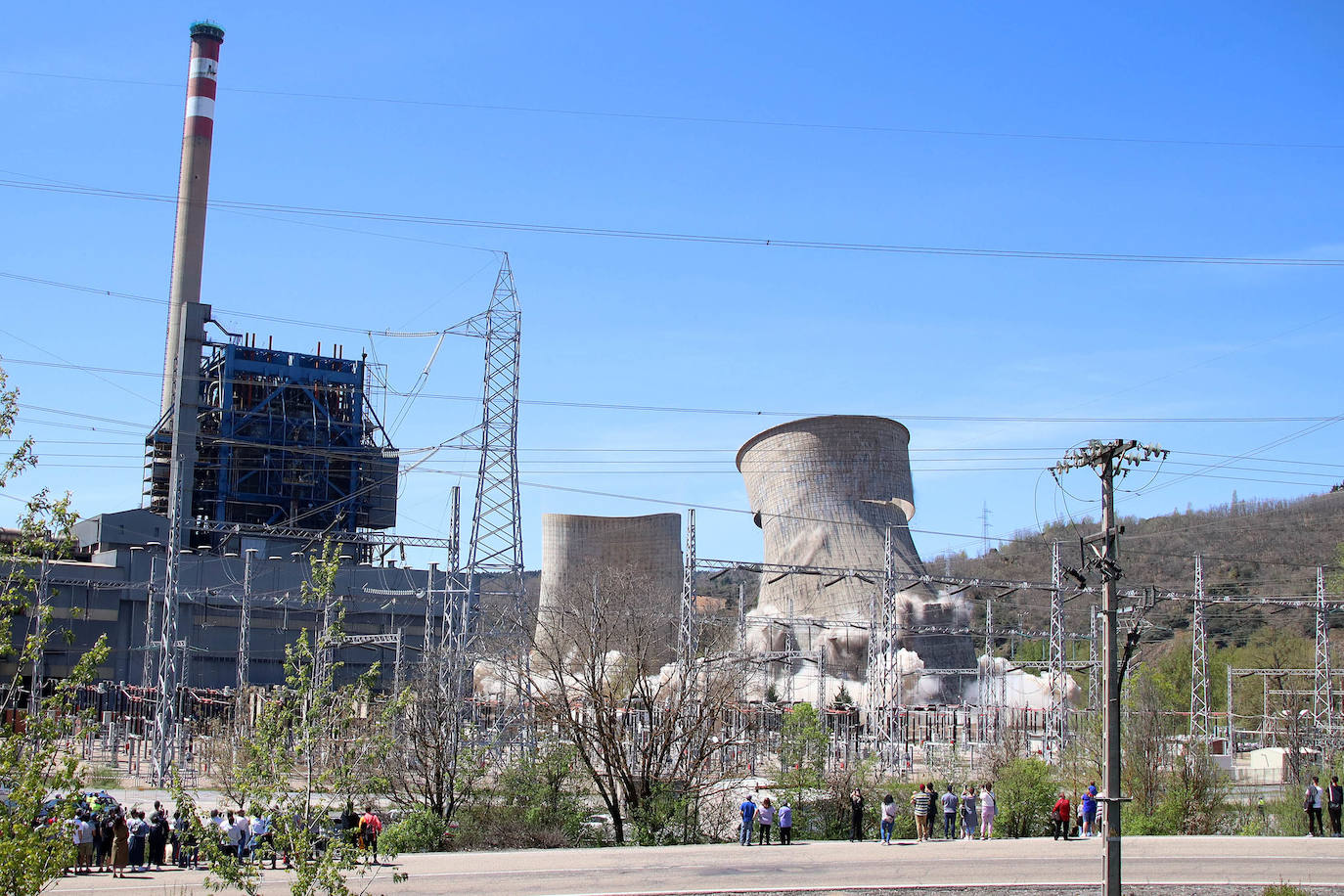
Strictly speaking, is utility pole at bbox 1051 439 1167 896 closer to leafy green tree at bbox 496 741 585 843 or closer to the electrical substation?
leafy green tree at bbox 496 741 585 843

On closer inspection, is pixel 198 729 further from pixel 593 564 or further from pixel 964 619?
pixel 964 619

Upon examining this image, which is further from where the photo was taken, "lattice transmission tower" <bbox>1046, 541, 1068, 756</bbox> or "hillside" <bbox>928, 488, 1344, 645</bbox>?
"hillside" <bbox>928, 488, 1344, 645</bbox>

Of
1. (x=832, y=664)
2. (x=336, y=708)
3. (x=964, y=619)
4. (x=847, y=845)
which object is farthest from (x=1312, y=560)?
(x=336, y=708)

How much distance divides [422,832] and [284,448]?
128 feet

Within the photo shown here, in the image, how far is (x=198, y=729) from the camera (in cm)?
3950

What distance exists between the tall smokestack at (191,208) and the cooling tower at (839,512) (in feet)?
85.9

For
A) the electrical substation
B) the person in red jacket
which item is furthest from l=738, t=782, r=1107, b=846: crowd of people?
the electrical substation

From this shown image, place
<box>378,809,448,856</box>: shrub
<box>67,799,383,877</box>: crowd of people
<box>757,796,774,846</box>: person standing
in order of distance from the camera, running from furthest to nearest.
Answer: <box>757,796,774,846</box>: person standing < <box>378,809,448,856</box>: shrub < <box>67,799,383,877</box>: crowd of people

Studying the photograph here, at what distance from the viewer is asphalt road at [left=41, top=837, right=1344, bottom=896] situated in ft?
49.0

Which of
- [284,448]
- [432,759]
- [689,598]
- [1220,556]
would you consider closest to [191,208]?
[284,448]

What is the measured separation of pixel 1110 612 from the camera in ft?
42.5

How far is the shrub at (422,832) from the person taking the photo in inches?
749

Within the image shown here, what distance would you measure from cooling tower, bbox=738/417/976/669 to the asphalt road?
104 feet

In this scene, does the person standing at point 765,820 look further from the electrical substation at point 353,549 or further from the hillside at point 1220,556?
the hillside at point 1220,556
